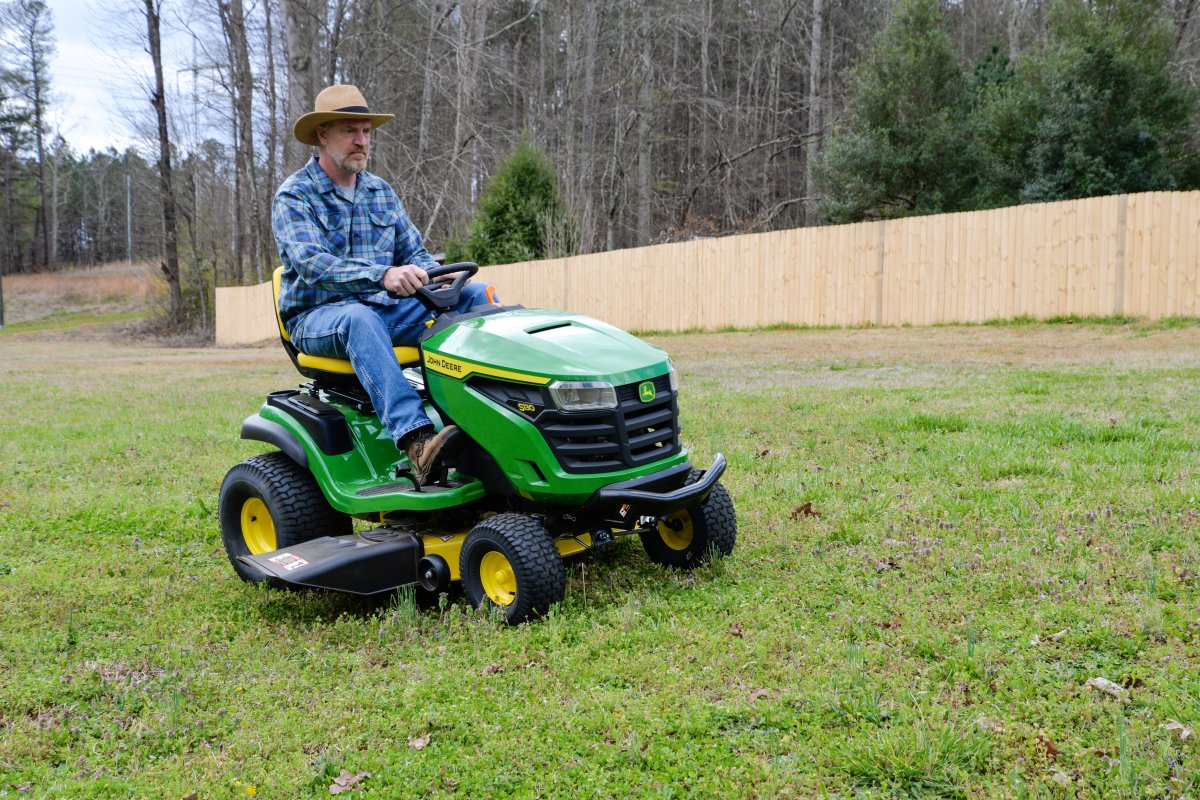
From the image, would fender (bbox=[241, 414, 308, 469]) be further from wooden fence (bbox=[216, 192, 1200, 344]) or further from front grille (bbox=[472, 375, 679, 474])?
wooden fence (bbox=[216, 192, 1200, 344])

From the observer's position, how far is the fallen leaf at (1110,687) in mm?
2639

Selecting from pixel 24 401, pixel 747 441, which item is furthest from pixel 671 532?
pixel 24 401

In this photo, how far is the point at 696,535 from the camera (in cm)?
400

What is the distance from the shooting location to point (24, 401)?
35.6 ft

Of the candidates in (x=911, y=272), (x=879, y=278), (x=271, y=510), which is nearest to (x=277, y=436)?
(x=271, y=510)

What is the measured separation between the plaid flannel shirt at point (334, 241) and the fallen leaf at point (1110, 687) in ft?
9.43

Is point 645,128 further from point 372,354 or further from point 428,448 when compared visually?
point 428,448

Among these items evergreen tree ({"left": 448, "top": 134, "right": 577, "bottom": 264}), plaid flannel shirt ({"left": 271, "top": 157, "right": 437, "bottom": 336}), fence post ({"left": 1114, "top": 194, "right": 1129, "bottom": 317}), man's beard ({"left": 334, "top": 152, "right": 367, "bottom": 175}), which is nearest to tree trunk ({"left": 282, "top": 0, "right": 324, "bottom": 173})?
evergreen tree ({"left": 448, "top": 134, "right": 577, "bottom": 264})

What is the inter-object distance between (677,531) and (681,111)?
33.9 meters

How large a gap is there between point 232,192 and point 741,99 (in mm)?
23633

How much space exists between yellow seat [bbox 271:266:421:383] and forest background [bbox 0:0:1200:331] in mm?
16523

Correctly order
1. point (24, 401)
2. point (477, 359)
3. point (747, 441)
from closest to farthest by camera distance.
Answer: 1. point (477, 359)
2. point (747, 441)
3. point (24, 401)

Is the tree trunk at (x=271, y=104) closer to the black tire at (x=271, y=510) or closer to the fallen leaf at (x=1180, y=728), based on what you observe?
the black tire at (x=271, y=510)

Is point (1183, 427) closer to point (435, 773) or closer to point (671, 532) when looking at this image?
point (671, 532)
